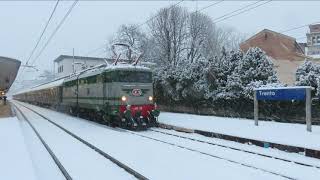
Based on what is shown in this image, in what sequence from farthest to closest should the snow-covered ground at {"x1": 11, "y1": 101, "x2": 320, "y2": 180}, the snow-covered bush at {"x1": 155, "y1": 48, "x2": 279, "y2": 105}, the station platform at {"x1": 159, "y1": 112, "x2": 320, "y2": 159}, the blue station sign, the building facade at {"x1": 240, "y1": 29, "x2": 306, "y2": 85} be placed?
the building facade at {"x1": 240, "y1": 29, "x2": 306, "y2": 85}
the snow-covered bush at {"x1": 155, "y1": 48, "x2": 279, "y2": 105}
the blue station sign
the station platform at {"x1": 159, "y1": 112, "x2": 320, "y2": 159}
the snow-covered ground at {"x1": 11, "y1": 101, "x2": 320, "y2": 180}

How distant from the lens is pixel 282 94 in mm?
18703

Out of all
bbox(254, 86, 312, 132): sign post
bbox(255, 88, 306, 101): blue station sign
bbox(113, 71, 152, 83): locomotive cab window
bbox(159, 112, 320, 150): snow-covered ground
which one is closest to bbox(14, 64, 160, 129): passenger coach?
bbox(113, 71, 152, 83): locomotive cab window

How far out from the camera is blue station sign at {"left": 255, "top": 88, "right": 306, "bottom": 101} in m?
17.8

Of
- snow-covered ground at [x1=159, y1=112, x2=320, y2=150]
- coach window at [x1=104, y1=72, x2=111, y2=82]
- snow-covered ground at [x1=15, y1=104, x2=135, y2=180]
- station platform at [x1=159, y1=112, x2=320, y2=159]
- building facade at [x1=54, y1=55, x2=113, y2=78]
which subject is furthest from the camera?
building facade at [x1=54, y1=55, x2=113, y2=78]

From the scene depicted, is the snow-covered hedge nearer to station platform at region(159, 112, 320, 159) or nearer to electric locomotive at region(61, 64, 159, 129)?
station platform at region(159, 112, 320, 159)

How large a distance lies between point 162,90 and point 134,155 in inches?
902

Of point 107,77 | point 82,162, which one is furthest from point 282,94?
point 82,162

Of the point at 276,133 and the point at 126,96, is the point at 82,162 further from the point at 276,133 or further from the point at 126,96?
the point at 126,96

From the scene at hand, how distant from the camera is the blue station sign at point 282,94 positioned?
17797 mm

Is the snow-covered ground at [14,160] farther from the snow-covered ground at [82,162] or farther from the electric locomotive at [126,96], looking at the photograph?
the electric locomotive at [126,96]

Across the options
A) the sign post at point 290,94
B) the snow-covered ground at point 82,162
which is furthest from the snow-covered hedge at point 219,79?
the snow-covered ground at point 82,162

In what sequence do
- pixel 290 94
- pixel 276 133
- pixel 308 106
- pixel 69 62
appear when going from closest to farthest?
pixel 308 106, pixel 276 133, pixel 290 94, pixel 69 62

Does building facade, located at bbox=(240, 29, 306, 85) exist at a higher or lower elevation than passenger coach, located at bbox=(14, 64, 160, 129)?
higher

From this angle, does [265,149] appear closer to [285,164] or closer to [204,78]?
[285,164]
